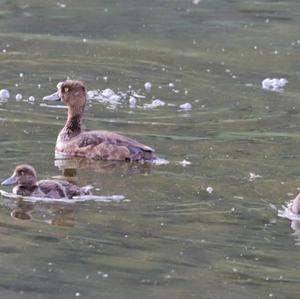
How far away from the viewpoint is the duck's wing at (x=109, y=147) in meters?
12.8

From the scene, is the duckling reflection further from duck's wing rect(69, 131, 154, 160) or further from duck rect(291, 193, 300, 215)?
duck rect(291, 193, 300, 215)

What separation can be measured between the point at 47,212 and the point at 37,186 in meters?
0.42

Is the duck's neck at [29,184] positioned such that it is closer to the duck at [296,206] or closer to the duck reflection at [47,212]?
the duck reflection at [47,212]

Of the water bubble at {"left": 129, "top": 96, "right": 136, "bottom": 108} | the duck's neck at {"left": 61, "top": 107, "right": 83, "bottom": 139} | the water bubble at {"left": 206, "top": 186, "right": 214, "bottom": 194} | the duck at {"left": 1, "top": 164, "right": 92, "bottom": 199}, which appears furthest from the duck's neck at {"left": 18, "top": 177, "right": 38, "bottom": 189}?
the water bubble at {"left": 129, "top": 96, "right": 136, "bottom": 108}

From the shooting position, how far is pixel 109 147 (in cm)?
1305

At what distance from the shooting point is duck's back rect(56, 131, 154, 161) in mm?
12859

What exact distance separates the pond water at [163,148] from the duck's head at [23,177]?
0.68ft

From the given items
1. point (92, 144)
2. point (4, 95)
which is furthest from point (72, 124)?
point (4, 95)

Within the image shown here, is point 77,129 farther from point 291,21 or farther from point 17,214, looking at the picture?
point 291,21

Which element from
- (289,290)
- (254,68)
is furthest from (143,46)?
(289,290)

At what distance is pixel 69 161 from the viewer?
13.0m

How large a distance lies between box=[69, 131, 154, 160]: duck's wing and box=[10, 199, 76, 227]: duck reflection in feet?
6.18

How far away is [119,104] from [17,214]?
15.6ft

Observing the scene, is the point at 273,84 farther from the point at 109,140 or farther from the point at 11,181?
the point at 11,181
